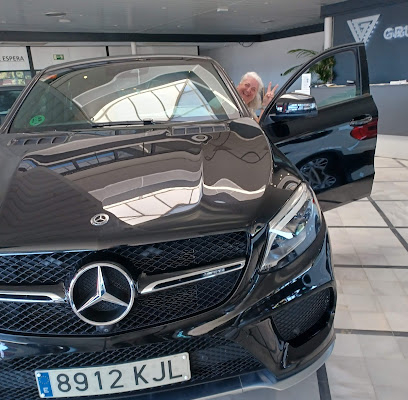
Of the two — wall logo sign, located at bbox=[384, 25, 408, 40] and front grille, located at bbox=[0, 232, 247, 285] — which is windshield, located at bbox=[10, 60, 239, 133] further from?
wall logo sign, located at bbox=[384, 25, 408, 40]

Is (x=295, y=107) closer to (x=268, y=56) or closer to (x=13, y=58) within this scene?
(x=13, y=58)

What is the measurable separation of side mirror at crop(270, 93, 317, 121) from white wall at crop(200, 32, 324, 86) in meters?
12.8

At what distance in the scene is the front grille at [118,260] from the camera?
0.93m

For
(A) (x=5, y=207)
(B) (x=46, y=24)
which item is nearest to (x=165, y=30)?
(B) (x=46, y=24)

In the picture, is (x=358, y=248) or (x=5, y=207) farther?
(x=358, y=248)

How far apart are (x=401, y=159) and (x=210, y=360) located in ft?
16.4

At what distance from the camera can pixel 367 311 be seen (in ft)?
6.18

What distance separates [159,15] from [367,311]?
10.3 meters

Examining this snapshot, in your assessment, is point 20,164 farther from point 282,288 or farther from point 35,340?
point 282,288

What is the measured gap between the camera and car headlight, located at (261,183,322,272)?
1017 millimetres

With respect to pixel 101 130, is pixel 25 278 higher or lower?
lower

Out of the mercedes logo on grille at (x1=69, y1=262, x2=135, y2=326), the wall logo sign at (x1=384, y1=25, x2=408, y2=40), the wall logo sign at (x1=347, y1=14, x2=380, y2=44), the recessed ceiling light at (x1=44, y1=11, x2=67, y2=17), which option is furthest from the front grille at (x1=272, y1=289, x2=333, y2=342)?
the recessed ceiling light at (x1=44, y1=11, x2=67, y2=17)

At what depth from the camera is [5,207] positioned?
1.06 meters

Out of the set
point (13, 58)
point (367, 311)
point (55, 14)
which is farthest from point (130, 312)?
point (13, 58)
